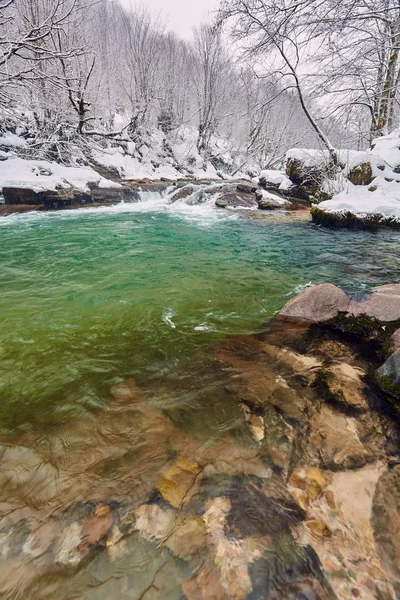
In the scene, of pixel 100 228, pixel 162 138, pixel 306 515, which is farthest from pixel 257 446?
pixel 162 138

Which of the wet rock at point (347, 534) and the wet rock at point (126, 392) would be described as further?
the wet rock at point (126, 392)

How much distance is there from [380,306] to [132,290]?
3277 millimetres

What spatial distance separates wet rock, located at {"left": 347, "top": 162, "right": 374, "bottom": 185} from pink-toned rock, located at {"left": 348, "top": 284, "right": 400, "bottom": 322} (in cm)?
758

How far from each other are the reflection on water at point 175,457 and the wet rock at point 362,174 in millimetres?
7903

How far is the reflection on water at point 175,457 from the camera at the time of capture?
3.72 ft

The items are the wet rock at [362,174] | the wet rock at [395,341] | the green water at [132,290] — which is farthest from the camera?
the wet rock at [362,174]

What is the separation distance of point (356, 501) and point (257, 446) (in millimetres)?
548

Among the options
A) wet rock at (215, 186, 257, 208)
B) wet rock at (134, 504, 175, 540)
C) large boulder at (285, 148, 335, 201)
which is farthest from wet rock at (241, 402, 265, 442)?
wet rock at (215, 186, 257, 208)

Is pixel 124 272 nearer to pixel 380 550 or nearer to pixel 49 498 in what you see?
pixel 49 498

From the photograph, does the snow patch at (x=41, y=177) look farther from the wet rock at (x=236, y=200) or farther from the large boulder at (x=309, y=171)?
the large boulder at (x=309, y=171)

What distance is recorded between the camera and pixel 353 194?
8.98 meters

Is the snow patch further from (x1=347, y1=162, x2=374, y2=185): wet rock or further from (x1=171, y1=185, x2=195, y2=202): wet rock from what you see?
(x1=347, y1=162, x2=374, y2=185): wet rock

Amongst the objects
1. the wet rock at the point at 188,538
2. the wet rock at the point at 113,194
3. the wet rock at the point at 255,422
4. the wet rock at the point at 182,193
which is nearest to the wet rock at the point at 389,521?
the wet rock at the point at 255,422

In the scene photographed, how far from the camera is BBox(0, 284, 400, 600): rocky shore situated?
1115 mm
